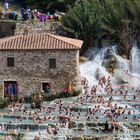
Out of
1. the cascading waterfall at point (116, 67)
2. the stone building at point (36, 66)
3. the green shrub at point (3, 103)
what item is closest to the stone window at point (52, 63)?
the stone building at point (36, 66)

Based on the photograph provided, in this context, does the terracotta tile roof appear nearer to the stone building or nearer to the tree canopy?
the stone building

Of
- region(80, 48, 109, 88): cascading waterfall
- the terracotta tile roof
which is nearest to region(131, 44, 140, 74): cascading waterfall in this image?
region(80, 48, 109, 88): cascading waterfall

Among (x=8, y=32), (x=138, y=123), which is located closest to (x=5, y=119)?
(x=138, y=123)

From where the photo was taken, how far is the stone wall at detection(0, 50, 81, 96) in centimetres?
5850

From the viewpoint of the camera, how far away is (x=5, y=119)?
54594 millimetres

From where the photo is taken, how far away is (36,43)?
5881 cm

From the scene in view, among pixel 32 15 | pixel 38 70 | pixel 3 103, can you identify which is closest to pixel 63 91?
pixel 38 70

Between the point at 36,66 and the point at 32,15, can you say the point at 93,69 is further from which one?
the point at 32,15

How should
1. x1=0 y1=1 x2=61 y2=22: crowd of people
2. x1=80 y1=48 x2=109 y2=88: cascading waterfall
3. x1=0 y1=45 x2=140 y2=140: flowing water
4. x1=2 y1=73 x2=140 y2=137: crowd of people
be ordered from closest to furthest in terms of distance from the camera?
x1=0 y1=45 x2=140 y2=140: flowing water
x1=2 y1=73 x2=140 y2=137: crowd of people
x1=80 y1=48 x2=109 y2=88: cascading waterfall
x1=0 y1=1 x2=61 y2=22: crowd of people

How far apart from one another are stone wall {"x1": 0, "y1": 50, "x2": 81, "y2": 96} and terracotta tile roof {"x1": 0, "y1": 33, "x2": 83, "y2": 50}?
40 cm

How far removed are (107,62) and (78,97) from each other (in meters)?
6.48

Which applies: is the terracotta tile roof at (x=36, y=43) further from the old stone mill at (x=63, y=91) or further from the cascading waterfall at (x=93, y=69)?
the cascading waterfall at (x=93, y=69)

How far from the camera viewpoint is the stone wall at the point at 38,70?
2303 inches

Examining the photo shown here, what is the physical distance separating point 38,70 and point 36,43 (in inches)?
85.7
